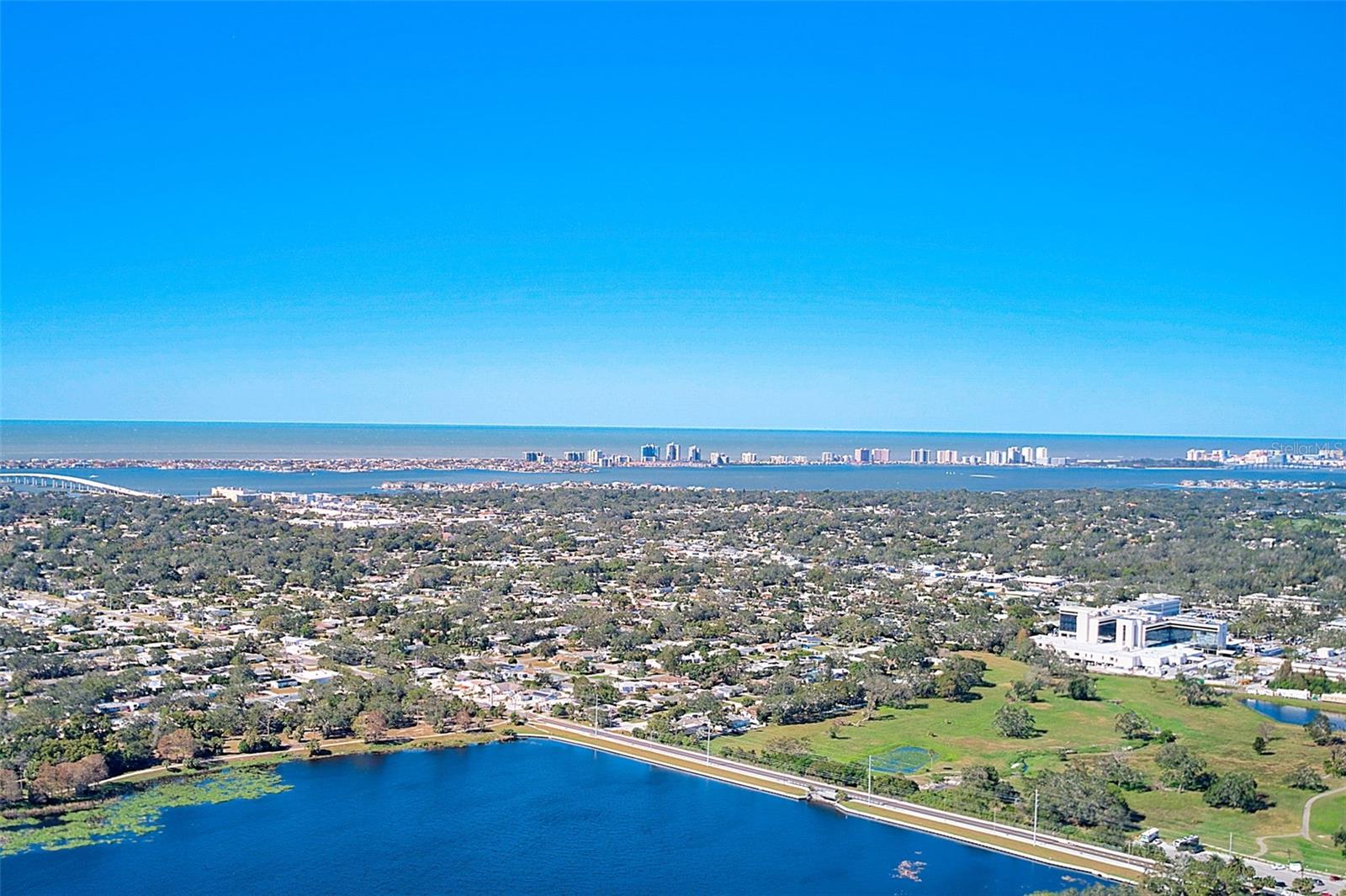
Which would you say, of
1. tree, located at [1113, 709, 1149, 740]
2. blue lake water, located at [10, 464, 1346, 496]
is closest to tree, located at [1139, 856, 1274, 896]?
tree, located at [1113, 709, 1149, 740]

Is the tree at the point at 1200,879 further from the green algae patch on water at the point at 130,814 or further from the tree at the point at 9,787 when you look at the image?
the tree at the point at 9,787

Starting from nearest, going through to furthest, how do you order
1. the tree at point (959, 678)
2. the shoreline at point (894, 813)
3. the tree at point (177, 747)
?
the shoreline at point (894, 813) → the tree at point (177, 747) → the tree at point (959, 678)

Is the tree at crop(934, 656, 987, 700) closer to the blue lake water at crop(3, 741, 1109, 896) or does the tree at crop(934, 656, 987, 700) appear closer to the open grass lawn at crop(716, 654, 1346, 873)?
the open grass lawn at crop(716, 654, 1346, 873)

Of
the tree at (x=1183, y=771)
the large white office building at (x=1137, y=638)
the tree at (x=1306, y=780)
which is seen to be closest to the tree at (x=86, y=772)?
the tree at (x=1183, y=771)

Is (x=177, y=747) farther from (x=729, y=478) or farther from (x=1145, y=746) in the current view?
(x=729, y=478)

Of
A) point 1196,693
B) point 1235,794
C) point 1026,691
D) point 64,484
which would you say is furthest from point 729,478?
point 1235,794

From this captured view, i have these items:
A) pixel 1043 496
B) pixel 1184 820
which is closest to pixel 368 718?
pixel 1184 820
